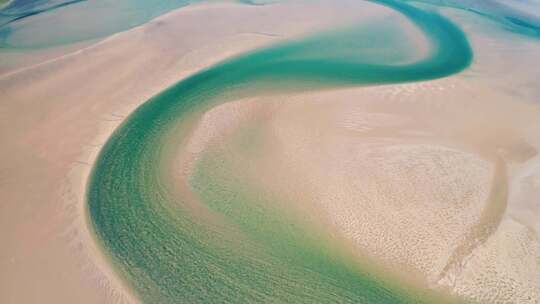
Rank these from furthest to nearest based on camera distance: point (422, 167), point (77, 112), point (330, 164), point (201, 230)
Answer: point (77, 112)
point (330, 164)
point (422, 167)
point (201, 230)

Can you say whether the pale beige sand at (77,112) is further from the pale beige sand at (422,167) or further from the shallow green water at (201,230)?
the pale beige sand at (422,167)

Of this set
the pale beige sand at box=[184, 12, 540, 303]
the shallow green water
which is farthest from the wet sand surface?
the shallow green water

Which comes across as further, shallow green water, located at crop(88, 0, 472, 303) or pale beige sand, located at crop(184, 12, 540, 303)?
pale beige sand, located at crop(184, 12, 540, 303)

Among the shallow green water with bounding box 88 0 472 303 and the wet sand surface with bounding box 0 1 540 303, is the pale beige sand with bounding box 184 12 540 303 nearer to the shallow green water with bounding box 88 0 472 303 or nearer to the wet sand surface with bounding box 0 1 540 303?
the wet sand surface with bounding box 0 1 540 303

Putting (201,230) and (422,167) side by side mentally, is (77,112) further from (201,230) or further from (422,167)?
(422,167)

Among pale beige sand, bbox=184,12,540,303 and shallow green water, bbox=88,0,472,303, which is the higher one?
pale beige sand, bbox=184,12,540,303

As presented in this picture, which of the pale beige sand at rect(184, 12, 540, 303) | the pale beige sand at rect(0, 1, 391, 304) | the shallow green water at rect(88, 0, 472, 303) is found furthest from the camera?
the pale beige sand at rect(184, 12, 540, 303)

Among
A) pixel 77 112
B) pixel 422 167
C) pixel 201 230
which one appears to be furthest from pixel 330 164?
pixel 77 112
